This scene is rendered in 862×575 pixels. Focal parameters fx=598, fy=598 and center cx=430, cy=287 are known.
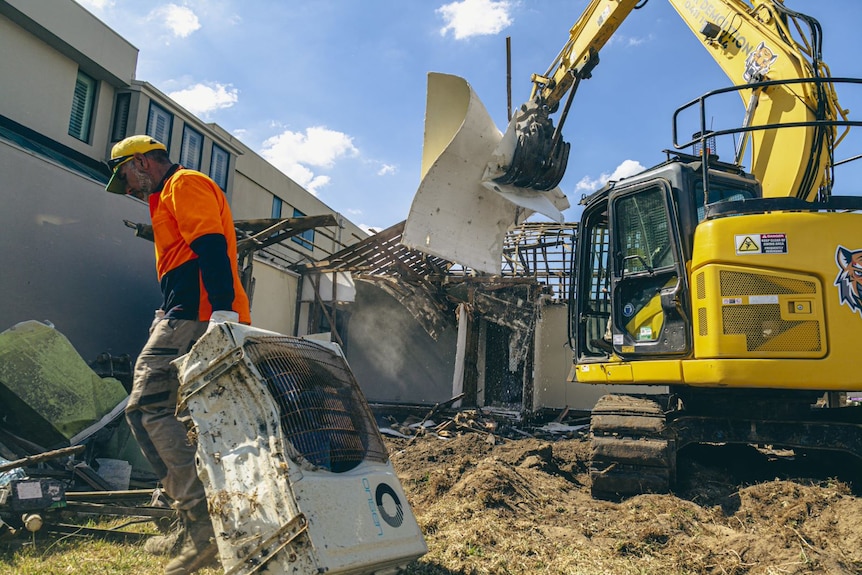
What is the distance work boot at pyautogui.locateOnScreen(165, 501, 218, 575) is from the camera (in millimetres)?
2863

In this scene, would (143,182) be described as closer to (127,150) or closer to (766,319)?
(127,150)

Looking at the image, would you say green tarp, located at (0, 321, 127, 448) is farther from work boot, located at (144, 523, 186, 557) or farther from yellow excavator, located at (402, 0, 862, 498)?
yellow excavator, located at (402, 0, 862, 498)

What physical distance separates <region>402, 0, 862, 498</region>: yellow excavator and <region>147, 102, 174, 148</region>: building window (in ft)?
23.0

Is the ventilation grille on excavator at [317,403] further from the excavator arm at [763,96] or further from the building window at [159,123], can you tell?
the building window at [159,123]

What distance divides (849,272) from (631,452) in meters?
2.05

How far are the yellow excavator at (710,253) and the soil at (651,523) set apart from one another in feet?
1.45

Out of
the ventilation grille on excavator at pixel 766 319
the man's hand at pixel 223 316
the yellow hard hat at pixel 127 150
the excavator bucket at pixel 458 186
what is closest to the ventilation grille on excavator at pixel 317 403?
the man's hand at pixel 223 316

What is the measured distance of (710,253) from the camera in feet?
14.3

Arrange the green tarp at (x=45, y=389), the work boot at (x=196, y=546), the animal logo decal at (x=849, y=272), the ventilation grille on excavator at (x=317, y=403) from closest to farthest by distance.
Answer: the ventilation grille on excavator at (x=317, y=403)
the work boot at (x=196, y=546)
the animal logo decal at (x=849, y=272)
the green tarp at (x=45, y=389)

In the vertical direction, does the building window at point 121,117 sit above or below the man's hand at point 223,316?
above

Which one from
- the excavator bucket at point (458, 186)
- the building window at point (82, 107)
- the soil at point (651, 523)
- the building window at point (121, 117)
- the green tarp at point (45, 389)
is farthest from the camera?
the building window at point (121, 117)

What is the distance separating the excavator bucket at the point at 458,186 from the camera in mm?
7023

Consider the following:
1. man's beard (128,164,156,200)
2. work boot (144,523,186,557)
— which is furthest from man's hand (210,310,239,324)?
work boot (144,523,186,557)

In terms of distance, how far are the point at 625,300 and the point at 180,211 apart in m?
3.63
